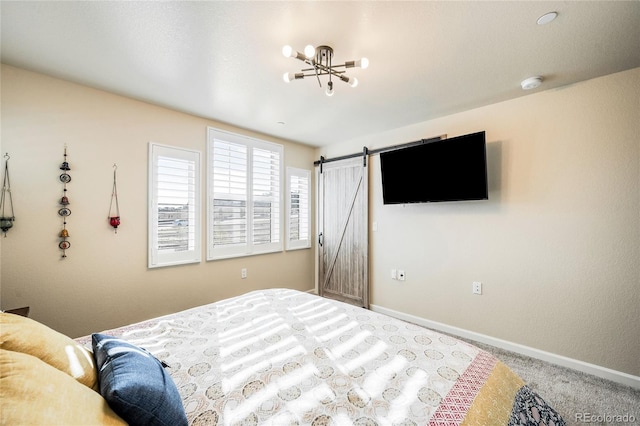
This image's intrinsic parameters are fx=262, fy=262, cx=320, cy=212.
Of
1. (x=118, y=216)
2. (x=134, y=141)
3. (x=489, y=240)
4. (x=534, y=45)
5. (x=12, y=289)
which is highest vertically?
(x=534, y=45)

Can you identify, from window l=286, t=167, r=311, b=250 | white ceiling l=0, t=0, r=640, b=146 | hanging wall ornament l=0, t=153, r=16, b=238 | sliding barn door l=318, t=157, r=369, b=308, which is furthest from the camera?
window l=286, t=167, r=311, b=250

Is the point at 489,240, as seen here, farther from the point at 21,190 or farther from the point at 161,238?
the point at 21,190

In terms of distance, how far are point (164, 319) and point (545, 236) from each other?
10.9ft

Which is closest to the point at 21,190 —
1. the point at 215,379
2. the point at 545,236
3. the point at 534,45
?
the point at 215,379

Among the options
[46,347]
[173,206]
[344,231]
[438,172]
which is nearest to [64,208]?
[173,206]

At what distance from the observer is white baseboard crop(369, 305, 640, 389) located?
6.91ft

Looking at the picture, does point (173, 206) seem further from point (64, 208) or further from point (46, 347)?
point (46, 347)

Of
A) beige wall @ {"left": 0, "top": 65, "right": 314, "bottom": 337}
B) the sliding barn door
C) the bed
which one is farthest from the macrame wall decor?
the sliding barn door

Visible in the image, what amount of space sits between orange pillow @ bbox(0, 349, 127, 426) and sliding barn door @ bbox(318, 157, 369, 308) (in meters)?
3.29

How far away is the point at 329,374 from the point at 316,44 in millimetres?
2014

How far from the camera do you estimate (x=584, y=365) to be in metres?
2.26

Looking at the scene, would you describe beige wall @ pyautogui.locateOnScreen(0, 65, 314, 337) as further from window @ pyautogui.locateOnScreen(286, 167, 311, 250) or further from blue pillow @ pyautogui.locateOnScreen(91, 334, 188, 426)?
blue pillow @ pyautogui.locateOnScreen(91, 334, 188, 426)

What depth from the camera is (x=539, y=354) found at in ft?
8.08

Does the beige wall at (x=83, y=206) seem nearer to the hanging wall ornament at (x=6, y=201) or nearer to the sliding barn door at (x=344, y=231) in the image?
the hanging wall ornament at (x=6, y=201)
